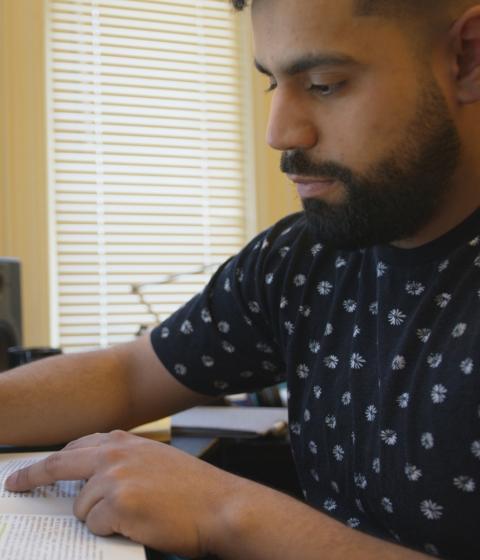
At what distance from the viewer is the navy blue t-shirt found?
726 millimetres

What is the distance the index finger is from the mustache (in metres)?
0.44

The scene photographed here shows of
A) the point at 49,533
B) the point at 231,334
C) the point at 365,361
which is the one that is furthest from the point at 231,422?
the point at 49,533

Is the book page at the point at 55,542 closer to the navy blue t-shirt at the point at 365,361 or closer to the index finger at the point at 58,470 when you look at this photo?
the index finger at the point at 58,470

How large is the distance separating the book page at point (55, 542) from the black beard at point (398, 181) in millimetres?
475

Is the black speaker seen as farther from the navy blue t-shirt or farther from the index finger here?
the index finger

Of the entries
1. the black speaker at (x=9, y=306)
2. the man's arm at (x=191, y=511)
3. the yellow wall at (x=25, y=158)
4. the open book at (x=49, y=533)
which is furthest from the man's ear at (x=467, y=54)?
the yellow wall at (x=25, y=158)

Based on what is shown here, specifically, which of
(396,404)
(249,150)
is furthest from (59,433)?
(249,150)

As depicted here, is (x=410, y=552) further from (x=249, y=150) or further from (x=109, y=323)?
(x=249, y=150)

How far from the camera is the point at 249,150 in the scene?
8.08 feet

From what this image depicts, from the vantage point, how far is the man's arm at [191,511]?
0.63 meters

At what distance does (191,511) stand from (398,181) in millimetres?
493

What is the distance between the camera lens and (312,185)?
35.1 inches

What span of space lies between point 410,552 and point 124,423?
570mm

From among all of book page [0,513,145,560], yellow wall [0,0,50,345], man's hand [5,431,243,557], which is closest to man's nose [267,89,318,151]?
man's hand [5,431,243,557]
